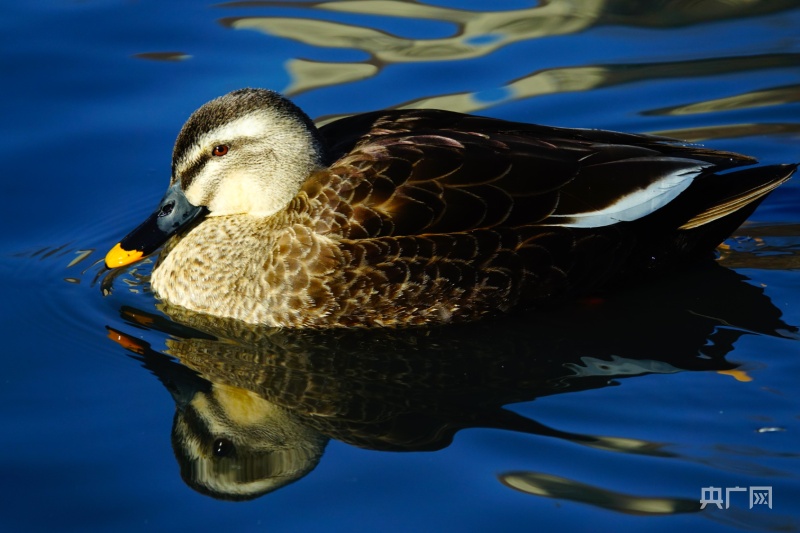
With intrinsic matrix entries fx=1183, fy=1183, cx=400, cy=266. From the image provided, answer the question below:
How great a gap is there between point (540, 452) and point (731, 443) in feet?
3.15

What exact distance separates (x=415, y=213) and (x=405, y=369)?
3.07 feet

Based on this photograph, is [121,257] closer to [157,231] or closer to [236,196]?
[157,231]

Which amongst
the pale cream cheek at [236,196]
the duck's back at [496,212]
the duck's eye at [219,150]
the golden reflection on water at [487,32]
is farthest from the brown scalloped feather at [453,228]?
the golden reflection on water at [487,32]

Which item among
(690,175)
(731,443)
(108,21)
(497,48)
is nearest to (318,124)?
(497,48)

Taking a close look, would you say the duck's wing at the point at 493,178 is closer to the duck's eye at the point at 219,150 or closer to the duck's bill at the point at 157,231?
the duck's eye at the point at 219,150

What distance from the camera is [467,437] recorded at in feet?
20.0

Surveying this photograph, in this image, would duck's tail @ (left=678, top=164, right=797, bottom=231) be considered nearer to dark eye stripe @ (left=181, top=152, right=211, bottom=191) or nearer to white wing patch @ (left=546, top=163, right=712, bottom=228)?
white wing patch @ (left=546, top=163, right=712, bottom=228)

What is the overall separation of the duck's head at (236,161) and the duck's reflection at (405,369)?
607 mm

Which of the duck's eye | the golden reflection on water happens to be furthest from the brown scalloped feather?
the golden reflection on water

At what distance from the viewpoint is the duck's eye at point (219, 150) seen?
24.5 ft

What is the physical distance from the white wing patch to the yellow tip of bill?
2.67 meters

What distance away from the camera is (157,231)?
765cm

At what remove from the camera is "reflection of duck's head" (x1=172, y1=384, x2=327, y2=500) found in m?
5.94

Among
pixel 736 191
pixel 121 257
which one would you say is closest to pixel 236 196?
pixel 121 257
